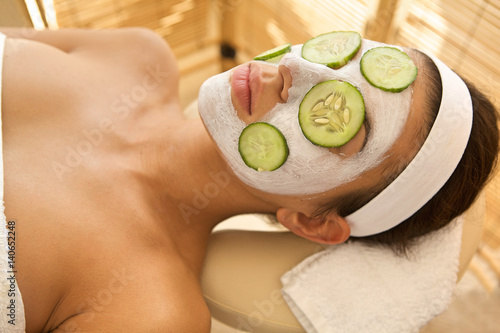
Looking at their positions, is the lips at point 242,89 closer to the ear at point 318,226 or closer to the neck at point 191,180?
the neck at point 191,180

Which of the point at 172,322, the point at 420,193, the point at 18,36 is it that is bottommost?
the point at 172,322

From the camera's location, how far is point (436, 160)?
36.8 inches

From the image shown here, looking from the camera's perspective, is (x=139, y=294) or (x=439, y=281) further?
(x=439, y=281)

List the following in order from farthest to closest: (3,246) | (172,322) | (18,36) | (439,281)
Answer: (18,36), (439,281), (172,322), (3,246)

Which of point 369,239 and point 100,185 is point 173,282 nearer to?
point 100,185

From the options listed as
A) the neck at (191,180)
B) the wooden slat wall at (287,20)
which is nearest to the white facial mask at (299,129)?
the neck at (191,180)

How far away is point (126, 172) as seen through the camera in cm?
111

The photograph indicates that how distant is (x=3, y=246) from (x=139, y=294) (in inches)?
11.7

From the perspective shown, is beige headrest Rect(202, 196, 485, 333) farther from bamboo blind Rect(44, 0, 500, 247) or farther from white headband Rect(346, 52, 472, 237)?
bamboo blind Rect(44, 0, 500, 247)

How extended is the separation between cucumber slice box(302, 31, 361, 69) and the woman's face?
2 centimetres

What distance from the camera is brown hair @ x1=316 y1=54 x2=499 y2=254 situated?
3.13 feet

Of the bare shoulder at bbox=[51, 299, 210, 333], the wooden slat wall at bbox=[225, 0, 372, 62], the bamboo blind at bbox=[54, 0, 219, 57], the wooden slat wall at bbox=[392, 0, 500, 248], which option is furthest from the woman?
the wooden slat wall at bbox=[225, 0, 372, 62]

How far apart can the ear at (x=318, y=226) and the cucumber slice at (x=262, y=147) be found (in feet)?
0.60

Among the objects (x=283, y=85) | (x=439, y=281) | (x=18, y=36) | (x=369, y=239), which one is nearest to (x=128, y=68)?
(x=18, y=36)
